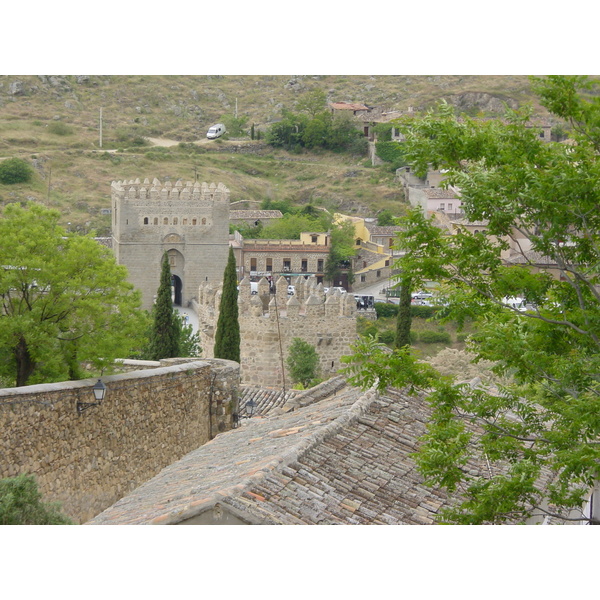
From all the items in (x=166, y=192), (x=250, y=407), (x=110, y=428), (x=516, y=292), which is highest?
(x=516, y=292)

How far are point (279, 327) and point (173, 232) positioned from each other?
61.8 feet

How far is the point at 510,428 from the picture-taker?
29.7 feet

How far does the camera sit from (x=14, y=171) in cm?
6494

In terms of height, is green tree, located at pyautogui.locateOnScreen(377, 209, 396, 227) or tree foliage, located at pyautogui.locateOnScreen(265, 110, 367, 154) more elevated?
tree foliage, located at pyautogui.locateOnScreen(265, 110, 367, 154)

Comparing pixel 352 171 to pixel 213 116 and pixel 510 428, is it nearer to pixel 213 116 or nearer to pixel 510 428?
pixel 213 116

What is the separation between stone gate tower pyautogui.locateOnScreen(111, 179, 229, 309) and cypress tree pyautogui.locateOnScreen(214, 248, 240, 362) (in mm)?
20106

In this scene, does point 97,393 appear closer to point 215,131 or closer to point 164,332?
point 164,332

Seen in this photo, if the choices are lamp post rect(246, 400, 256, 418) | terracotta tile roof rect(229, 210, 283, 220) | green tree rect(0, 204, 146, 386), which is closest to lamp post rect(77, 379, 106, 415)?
green tree rect(0, 204, 146, 386)

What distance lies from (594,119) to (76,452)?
523cm

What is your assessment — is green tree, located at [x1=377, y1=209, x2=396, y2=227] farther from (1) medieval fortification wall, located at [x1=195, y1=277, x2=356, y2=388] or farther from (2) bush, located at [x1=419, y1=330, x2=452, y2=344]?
(1) medieval fortification wall, located at [x1=195, y1=277, x2=356, y2=388]

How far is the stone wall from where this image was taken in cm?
1010

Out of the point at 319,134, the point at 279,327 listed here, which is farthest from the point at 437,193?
the point at 279,327

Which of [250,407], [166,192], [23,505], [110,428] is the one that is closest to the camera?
[23,505]
